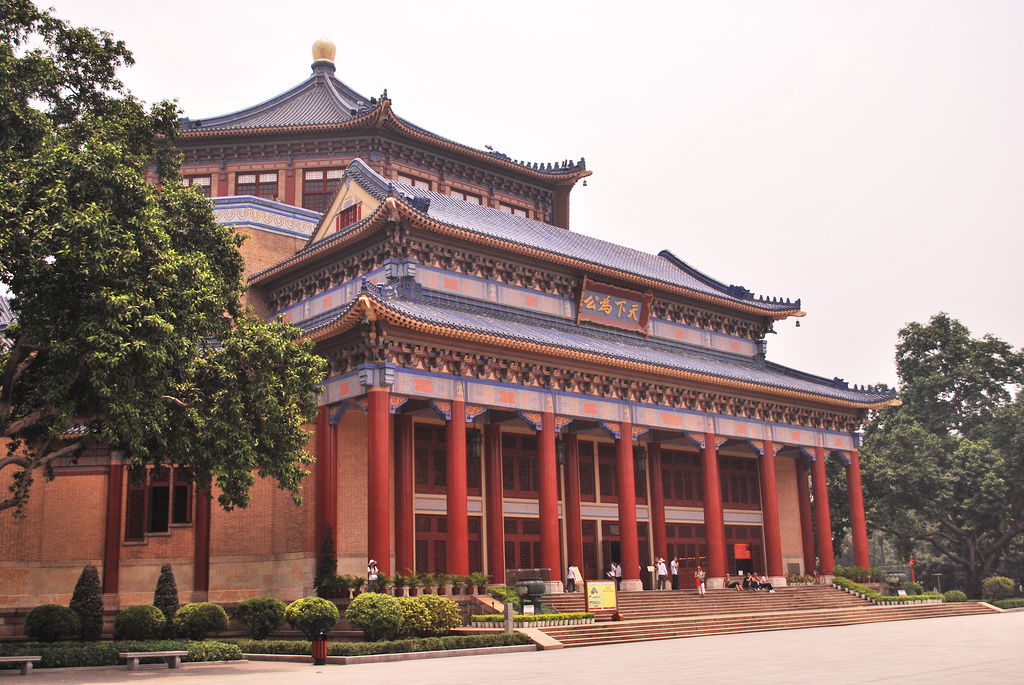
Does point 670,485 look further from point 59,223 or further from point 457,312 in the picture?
point 59,223

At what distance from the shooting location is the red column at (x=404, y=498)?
2894 cm

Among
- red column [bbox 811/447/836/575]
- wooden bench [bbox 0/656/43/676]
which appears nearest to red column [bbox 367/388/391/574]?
wooden bench [bbox 0/656/43/676]

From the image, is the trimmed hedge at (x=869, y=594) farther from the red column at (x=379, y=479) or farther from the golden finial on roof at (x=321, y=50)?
the golden finial on roof at (x=321, y=50)

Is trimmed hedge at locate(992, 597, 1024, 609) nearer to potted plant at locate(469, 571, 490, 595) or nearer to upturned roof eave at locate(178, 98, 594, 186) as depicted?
potted plant at locate(469, 571, 490, 595)

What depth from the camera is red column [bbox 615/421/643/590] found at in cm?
3269

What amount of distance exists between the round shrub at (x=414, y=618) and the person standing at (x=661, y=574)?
13.5 m

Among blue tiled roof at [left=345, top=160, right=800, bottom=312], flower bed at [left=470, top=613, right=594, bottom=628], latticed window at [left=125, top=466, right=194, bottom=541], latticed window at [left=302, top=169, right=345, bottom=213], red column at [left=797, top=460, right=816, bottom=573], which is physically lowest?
flower bed at [left=470, top=613, right=594, bottom=628]

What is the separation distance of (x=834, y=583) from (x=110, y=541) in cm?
2581

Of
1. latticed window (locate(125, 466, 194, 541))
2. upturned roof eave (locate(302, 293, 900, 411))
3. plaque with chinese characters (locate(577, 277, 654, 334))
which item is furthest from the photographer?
plaque with chinese characters (locate(577, 277, 654, 334))

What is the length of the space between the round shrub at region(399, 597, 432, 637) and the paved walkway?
8.05ft

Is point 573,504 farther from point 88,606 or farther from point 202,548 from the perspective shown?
point 88,606

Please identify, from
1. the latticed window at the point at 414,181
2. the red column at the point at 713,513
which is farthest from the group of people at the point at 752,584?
the latticed window at the point at 414,181

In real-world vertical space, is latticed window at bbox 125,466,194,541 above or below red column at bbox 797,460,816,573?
above

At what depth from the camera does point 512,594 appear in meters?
27.0
